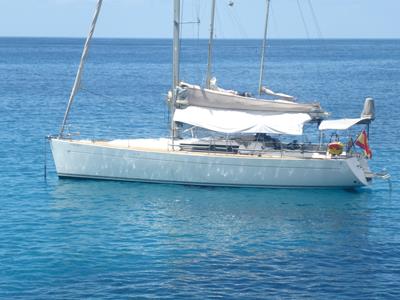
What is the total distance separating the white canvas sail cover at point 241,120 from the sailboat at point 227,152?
0.18ft

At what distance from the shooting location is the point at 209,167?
42.3 metres

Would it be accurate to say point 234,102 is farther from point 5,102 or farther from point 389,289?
point 5,102

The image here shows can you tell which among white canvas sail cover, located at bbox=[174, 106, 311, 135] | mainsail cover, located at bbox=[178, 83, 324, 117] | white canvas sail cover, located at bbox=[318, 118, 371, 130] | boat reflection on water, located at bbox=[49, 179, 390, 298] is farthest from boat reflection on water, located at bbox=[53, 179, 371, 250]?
mainsail cover, located at bbox=[178, 83, 324, 117]

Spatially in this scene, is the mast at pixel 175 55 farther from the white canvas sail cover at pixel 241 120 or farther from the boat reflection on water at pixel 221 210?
the boat reflection on water at pixel 221 210

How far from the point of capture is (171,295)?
88.6 feet

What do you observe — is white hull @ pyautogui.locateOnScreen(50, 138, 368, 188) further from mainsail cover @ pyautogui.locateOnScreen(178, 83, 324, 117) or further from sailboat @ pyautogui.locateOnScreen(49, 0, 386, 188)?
mainsail cover @ pyautogui.locateOnScreen(178, 83, 324, 117)

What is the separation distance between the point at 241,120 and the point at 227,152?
211 centimetres

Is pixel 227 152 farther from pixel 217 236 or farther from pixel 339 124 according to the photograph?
pixel 217 236

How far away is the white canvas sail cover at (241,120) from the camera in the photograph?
140 feet

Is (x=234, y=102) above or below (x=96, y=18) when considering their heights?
below

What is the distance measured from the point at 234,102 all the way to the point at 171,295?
18.9 metres

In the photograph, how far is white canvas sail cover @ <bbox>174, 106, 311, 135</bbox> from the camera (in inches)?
1682

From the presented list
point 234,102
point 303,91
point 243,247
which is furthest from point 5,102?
point 243,247

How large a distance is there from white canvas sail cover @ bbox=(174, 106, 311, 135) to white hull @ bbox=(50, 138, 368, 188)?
173 cm
